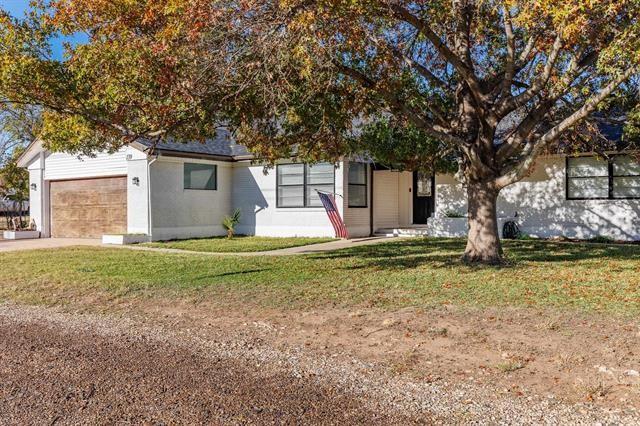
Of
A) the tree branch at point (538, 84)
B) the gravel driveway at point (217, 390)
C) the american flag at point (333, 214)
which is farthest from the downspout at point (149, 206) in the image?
the gravel driveway at point (217, 390)

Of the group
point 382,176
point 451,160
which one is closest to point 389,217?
point 382,176

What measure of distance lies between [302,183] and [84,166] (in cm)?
841

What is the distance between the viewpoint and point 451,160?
16.2 meters

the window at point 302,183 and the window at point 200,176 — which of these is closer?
the window at point 302,183

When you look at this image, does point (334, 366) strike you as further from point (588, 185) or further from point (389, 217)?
point (389, 217)

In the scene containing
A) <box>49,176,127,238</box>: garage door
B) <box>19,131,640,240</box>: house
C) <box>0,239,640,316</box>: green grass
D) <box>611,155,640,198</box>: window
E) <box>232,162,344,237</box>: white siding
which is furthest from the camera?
<box>49,176,127,238</box>: garage door

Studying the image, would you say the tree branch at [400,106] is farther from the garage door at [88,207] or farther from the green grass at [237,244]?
the garage door at [88,207]

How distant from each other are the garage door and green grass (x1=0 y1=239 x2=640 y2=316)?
20.0 feet

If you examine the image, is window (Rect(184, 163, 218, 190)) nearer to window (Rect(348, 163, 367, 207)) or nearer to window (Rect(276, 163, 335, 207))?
window (Rect(276, 163, 335, 207))

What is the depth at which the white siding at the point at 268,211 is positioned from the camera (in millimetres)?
19625

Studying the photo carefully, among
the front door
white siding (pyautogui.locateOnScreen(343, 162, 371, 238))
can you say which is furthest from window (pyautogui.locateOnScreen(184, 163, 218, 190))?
the front door

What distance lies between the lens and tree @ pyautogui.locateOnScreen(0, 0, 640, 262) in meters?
8.74

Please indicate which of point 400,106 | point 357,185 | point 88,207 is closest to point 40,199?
point 88,207

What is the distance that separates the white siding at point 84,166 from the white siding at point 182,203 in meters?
1.70
